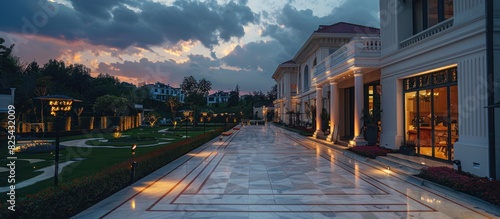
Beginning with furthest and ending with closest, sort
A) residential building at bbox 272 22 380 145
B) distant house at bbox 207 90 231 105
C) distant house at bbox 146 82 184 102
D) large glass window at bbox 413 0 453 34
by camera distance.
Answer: distant house at bbox 207 90 231 105 → distant house at bbox 146 82 184 102 → residential building at bbox 272 22 380 145 → large glass window at bbox 413 0 453 34

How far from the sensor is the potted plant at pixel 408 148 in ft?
37.7

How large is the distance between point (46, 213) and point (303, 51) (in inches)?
1237

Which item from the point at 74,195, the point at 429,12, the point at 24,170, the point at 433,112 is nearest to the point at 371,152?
the point at 433,112

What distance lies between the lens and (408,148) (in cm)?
1158

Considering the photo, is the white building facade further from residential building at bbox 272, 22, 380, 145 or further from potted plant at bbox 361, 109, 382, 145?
residential building at bbox 272, 22, 380, 145

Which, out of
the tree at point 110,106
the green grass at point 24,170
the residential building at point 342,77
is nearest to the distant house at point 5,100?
the green grass at point 24,170

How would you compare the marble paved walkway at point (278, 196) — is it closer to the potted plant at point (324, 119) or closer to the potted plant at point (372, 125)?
the potted plant at point (372, 125)

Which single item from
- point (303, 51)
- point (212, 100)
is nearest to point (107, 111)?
point (303, 51)

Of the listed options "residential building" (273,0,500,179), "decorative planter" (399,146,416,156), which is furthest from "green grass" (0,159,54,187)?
"decorative planter" (399,146,416,156)

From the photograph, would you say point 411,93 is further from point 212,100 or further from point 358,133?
point 212,100

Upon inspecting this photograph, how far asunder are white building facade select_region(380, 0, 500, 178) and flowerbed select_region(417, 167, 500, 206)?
23.5 inches

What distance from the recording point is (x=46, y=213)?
4.87 meters

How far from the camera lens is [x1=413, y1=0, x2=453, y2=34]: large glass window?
A: 10070 millimetres

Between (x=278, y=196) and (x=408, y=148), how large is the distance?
718 cm
